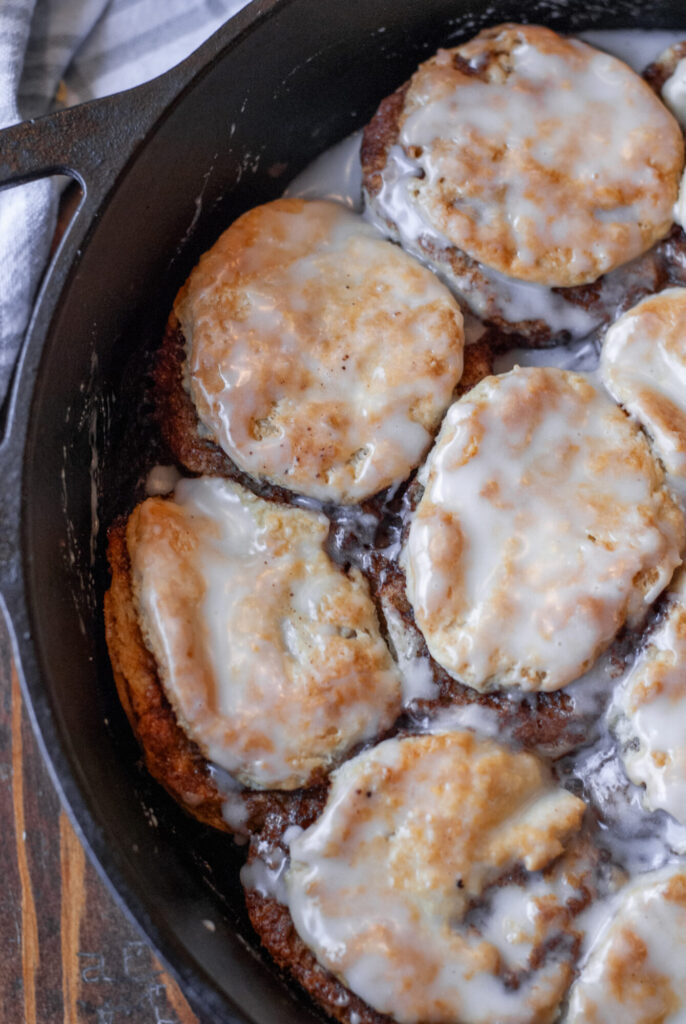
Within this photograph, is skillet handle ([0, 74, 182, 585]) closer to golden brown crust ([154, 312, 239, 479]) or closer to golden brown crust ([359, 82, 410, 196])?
golden brown crust ([154, 312, 239, 479])

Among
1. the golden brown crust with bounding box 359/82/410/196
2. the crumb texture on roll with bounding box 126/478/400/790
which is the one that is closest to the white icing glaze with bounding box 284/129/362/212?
the golden brown crust with bounding box 359/82/410/196

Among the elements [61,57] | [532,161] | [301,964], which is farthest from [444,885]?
[61,57]

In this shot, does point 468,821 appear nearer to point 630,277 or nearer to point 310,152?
point 630,277

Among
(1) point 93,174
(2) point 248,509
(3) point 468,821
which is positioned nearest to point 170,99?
(1) point 93,174

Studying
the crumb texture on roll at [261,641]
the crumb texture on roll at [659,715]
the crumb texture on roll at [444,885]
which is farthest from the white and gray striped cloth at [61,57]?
the crumb texture on roll at [659,715]

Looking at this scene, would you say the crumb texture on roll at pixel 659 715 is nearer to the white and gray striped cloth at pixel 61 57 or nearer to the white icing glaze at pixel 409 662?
the white icing glaze at pixel 409 662

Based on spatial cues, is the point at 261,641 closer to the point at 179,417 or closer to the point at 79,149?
the point at 179,417
